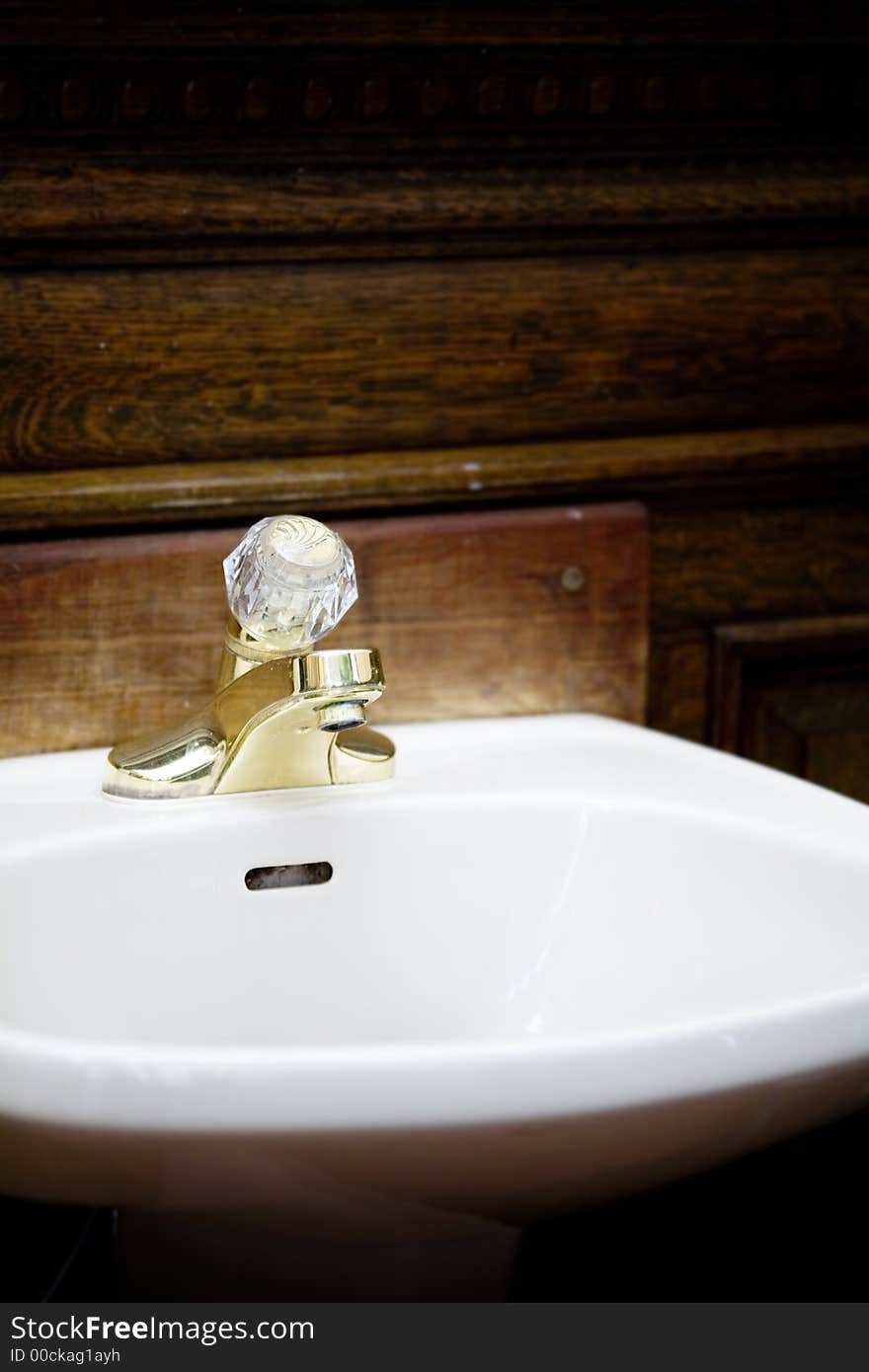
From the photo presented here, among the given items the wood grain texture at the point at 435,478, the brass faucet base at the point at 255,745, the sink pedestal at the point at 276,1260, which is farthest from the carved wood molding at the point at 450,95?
the sink pedestal at the point at 276,1260

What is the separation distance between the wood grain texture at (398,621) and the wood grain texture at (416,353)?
5 cm

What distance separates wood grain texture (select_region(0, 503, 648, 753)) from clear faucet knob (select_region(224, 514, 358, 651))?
0.11 meters

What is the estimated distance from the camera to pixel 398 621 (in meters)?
0.72

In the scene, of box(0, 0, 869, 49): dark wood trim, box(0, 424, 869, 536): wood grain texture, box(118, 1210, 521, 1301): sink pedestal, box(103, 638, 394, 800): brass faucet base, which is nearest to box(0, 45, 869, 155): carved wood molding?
box(0, 0, 869, 49): dark wood trim

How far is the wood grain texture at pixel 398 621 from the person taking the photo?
0.67 m

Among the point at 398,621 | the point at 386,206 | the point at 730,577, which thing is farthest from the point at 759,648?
the point at 386,206

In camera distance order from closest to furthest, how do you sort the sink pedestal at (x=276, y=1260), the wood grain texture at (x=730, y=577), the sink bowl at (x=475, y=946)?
the sink bowl at (x=475, y=946), the sink pedestal at (x=276, y=1260), the wood grain texture at (x=730, y=577)

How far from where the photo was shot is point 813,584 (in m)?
0.81

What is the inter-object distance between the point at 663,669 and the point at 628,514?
0.10 m

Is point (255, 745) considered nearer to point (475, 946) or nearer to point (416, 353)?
point (475, 946)

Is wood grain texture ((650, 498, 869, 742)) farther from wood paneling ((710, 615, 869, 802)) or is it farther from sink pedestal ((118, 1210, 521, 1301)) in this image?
sink pedestal ((118, 1210, 521, 1301))

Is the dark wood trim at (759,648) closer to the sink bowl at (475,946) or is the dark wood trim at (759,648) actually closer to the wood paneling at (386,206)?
the sink bowl at (475,946)

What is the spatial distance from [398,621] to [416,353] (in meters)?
0.15

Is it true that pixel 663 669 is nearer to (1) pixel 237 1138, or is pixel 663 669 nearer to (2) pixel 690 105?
(2) pixel 690 105
